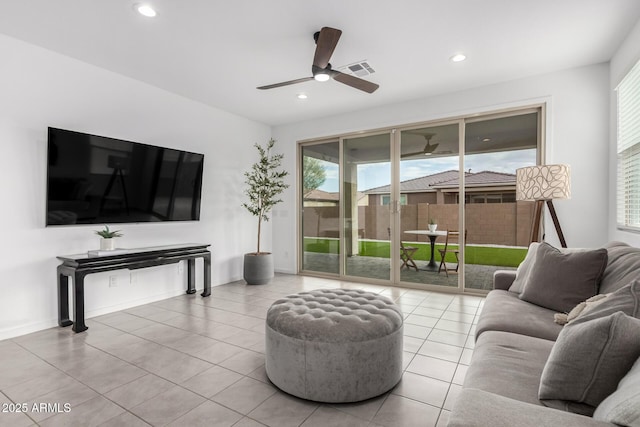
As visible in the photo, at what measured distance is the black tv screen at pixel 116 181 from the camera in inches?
124

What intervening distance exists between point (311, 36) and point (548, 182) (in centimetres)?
269

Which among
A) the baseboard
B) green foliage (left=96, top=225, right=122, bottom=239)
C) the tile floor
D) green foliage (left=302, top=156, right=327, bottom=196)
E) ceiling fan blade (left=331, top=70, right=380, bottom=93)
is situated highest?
ceiling fan blade (left=331, top=70, right=380, bottom=93)

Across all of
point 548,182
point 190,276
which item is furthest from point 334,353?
point 190,276

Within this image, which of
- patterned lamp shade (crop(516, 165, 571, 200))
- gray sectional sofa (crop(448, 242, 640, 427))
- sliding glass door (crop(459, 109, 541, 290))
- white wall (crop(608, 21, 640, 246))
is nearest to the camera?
gray sectional sofa (crop(448, 242, 640, 427))

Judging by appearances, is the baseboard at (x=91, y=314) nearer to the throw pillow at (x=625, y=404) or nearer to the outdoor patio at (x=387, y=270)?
the outdoor patio at (x=387, y=270)

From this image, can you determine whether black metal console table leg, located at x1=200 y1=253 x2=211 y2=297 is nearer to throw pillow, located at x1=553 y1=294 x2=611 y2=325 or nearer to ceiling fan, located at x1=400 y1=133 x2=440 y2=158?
ceiling fan, located at x1=400 y1=133 x2=440 y2=158

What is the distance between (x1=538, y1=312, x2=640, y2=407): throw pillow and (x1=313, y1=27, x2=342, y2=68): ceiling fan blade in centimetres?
224

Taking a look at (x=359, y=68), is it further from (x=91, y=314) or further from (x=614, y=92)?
(x=91, y=314)

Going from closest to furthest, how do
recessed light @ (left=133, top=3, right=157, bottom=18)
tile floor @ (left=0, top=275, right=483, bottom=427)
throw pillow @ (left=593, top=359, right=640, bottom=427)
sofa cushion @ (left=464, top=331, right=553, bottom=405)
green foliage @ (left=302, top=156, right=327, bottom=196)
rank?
throw pillow @ (left=593, top=359, right=640, bottom=427)
sofa cushion @ (left=464, top=331, right=553, bottom=405)
tile floor @ (left=0, top=275, right=483, bottom=427)
recessed light @ (left=133, top=3, right=157, bottom=18)
green foliage @ (left=302, top=156, right=327, bottom=196)

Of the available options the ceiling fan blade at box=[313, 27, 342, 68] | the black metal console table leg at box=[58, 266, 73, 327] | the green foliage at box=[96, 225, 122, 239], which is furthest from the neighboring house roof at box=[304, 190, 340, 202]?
the black metal console table leg at box=[58, 266, 73, 327]

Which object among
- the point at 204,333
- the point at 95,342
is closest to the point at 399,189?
the point at 204,333

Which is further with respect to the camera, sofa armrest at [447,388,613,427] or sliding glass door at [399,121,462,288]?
sliding glass door at [399,121,462,288]

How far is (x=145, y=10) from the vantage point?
2578mm

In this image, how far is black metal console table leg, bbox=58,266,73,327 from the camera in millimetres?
3207
